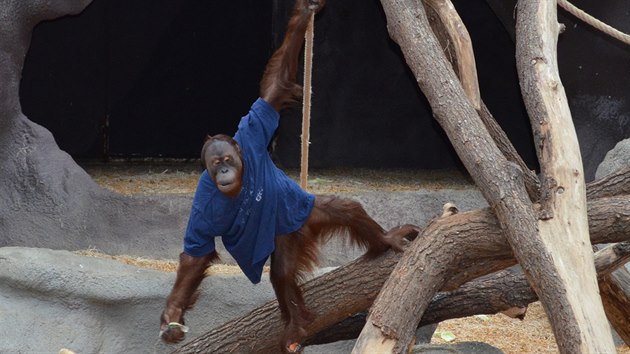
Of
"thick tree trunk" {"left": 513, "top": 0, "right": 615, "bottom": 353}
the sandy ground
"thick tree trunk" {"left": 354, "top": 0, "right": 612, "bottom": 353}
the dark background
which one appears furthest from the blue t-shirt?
the dark background

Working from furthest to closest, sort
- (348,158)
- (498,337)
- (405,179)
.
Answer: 1. (348,158)
2. (405,179)
3. (498,337)

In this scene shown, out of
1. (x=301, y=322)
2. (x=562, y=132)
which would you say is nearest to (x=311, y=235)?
(x=301, y=322)

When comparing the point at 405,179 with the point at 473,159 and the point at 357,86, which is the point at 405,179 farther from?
the point at 473,159

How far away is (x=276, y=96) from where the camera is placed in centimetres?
384

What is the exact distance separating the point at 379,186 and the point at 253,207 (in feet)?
13.0

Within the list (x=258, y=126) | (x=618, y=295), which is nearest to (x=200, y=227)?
(x=258, y=126)

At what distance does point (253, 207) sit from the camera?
12.2 ft

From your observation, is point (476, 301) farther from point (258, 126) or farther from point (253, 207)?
point (258, 126)

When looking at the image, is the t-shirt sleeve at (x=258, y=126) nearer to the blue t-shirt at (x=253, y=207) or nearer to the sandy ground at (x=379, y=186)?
the blue t-shirt at (x=253, y=207)

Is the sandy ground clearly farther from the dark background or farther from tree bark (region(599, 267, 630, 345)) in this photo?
tree bark (region(599, 267, 630, 345))

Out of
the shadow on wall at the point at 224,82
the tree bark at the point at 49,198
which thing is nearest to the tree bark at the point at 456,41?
the tree bark at the point at 49,198

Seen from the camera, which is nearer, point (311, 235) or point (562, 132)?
point (562, 132)

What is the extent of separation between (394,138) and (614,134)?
213 centimetres

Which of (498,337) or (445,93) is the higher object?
(445,93)
